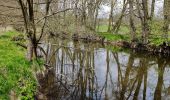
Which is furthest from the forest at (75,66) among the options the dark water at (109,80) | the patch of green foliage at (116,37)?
the patch of green foliage at (116,37)

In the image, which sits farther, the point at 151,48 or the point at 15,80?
the point at 151,48

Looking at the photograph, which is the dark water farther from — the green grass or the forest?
the green grass

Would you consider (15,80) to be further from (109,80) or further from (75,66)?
(75,66)

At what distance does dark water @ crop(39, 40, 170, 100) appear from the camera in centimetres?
1416

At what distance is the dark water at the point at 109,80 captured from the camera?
14.2 meters

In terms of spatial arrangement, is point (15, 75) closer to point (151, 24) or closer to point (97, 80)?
point (97, 80)

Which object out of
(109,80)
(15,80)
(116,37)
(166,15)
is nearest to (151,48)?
(166,15)

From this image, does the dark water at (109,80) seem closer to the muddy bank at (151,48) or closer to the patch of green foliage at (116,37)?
the muddy bank at (151,48)

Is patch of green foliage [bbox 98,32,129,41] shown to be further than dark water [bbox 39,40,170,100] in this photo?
Yes

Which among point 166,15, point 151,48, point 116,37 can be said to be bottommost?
point 151,48

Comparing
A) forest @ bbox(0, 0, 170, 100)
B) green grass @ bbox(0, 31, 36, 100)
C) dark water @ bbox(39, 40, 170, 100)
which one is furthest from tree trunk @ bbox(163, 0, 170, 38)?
green grass @ bbox(0, 31, 36, 100)

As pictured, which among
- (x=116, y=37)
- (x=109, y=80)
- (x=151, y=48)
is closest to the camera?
(x=109, y=80)

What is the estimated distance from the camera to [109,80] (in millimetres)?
17438

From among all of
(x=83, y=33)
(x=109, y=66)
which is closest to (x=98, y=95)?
(x=109, y=66)
